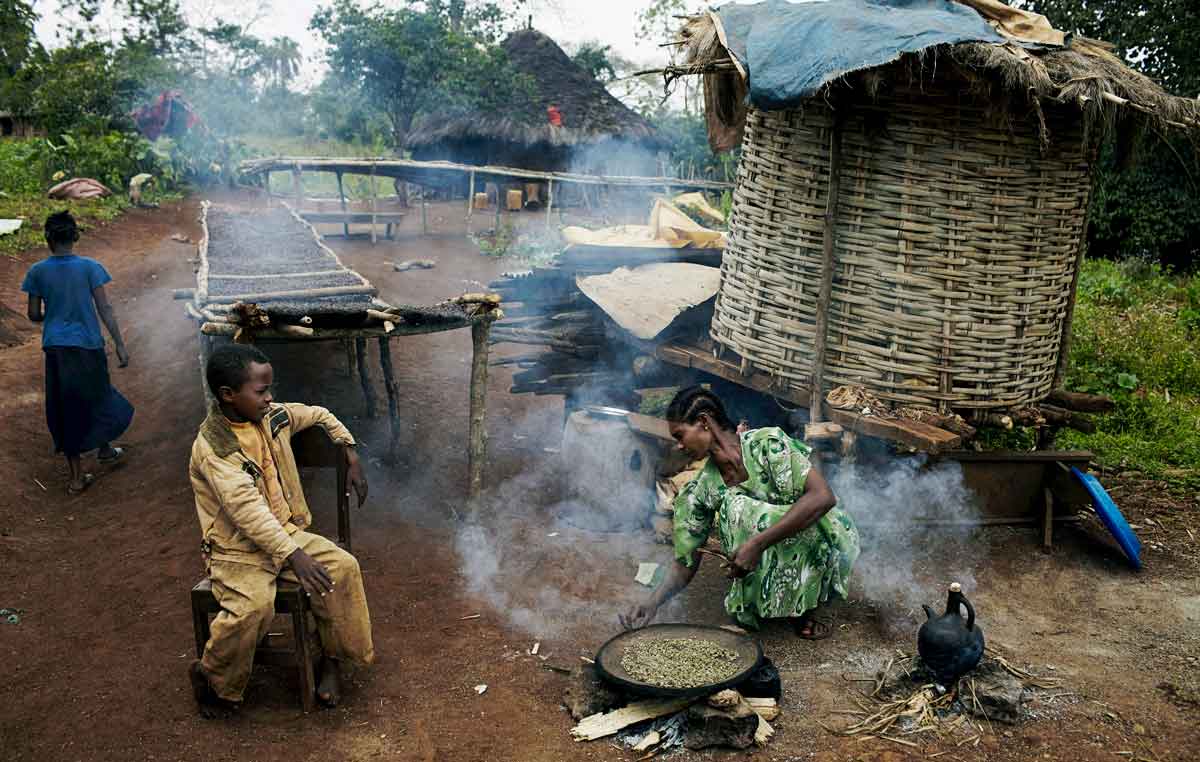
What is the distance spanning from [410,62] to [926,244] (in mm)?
18607

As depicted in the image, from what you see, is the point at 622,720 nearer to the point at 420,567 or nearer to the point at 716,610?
the point at 716,610

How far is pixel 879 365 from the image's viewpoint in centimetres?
527

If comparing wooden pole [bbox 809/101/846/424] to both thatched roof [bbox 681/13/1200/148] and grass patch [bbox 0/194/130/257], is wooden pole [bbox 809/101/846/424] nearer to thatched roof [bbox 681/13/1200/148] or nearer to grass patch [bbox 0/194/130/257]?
thatched roof [bbox 681/13/1200/148]

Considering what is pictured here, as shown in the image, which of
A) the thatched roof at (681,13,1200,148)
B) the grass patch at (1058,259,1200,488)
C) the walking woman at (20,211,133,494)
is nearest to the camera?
the thatched roof at (681,13,1200,148)

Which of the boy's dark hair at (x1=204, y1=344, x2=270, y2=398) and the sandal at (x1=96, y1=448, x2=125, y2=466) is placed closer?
the boy's dark hair at (x1=204, y1=344, x2=270, y2=398)

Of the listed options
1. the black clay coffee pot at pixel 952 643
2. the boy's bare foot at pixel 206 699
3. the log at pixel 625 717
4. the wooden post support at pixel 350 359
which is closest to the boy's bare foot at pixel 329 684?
the boy's bare foot at pixel 206 699

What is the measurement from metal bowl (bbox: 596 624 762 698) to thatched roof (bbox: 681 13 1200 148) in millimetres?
A: 2862

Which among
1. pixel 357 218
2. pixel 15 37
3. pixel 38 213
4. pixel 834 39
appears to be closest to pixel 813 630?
pixel 834 39

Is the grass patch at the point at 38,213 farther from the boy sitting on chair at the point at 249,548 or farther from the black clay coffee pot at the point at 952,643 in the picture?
the black clay coffee pot at the point at 952,643

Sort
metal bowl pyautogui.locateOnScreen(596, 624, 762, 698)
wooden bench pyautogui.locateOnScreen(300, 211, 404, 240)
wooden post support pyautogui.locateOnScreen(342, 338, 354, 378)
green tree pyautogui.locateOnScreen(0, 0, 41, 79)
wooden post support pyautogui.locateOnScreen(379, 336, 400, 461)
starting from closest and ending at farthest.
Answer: metal bowl pyautogui.locateOnScreen(596, 624, 762, 698) < wooden post support pyautogui.locateOnScreen(379, 336, 400, 461) < wooden post support pyautogui.locateOnScreen(342, 338, 354, 378) < wooden bench pyautogui.locateOnScreen(300, 211, 404, 240) < green tree pyautogui.locateOnScreen(0, 0, 41, 79)

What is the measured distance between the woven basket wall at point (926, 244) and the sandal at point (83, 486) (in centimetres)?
504

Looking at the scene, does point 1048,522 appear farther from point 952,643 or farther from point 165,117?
point 165,117

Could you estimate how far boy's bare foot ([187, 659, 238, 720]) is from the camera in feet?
12.0

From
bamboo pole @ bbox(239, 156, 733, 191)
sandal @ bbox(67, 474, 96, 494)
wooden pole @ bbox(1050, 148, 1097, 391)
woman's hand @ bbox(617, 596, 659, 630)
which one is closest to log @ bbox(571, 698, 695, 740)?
woman's hand @ bbox(617, 596, 659, 630)
